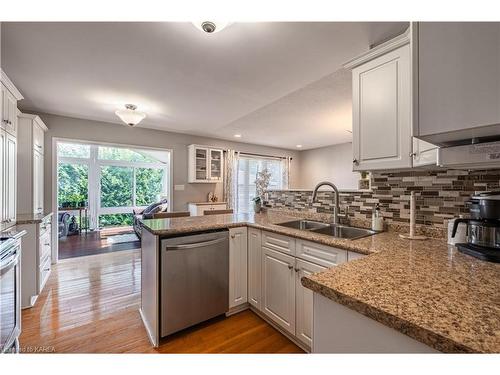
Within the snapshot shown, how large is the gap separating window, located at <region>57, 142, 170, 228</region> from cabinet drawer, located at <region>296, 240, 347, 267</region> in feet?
15.3

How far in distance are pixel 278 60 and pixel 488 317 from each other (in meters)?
2.13

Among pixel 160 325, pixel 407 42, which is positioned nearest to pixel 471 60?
pixel 407 42

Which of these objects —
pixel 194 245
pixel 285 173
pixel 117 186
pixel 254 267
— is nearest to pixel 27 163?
pixel 194 245

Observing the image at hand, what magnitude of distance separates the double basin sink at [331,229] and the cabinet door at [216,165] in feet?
10.5

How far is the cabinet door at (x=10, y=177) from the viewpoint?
2229mm

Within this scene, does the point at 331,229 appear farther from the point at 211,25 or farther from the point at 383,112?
the point at 211,25

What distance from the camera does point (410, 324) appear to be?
591mm

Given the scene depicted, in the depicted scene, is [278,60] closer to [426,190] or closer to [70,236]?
[426,190]

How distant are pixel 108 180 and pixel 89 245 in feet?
7.09

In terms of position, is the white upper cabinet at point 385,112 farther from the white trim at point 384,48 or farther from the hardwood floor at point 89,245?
the hardwood floor at point 89,245

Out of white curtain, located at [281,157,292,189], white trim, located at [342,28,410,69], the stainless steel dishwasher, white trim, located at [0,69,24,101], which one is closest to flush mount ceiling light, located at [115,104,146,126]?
white trim, located at [0,69,24,101]

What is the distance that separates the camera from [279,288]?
1873 millimetres

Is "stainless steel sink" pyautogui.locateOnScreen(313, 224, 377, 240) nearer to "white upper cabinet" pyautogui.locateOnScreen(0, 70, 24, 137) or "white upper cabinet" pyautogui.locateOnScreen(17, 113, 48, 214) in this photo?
"white upper cabinet" pyautogui.locateOnScreen(0, 70, 24, 137)

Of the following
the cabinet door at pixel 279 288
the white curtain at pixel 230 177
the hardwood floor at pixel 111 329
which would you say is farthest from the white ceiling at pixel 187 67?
the hardwood floor at pixel 111 329
